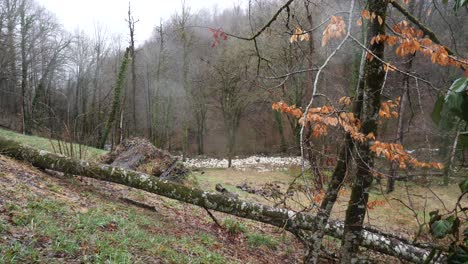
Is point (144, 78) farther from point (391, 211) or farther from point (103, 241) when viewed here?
point (103, 241)

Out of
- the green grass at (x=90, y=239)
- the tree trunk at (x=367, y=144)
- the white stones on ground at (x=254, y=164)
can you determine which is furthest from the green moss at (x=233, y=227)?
the white stones on ground at (x=254, y=164)

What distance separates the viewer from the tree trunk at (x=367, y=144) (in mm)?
2865

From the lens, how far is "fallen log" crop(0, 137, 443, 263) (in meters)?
5.12

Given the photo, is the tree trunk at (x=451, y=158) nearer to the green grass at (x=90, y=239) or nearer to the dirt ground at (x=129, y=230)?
the dirt ground at (x=129, y=230)

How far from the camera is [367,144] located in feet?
10.1

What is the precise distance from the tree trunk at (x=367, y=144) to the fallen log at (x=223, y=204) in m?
1.98

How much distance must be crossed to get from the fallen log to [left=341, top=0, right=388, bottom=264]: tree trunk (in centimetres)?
198

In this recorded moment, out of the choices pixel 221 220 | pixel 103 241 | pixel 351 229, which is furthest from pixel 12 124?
pixel 351 229

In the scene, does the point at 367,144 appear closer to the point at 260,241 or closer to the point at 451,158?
the point at 260,241

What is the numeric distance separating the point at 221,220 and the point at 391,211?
676 cm

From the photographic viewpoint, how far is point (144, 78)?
3203 cm

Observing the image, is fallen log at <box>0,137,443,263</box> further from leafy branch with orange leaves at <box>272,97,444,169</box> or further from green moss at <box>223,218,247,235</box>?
leafy branch with orange leaves at <box>272,97,444,169</box>

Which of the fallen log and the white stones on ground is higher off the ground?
the fallen log

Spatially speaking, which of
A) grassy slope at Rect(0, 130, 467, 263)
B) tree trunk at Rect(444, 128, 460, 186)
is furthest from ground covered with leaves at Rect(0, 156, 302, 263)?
tree trunk at Rect(444, 128, 460, 186)
